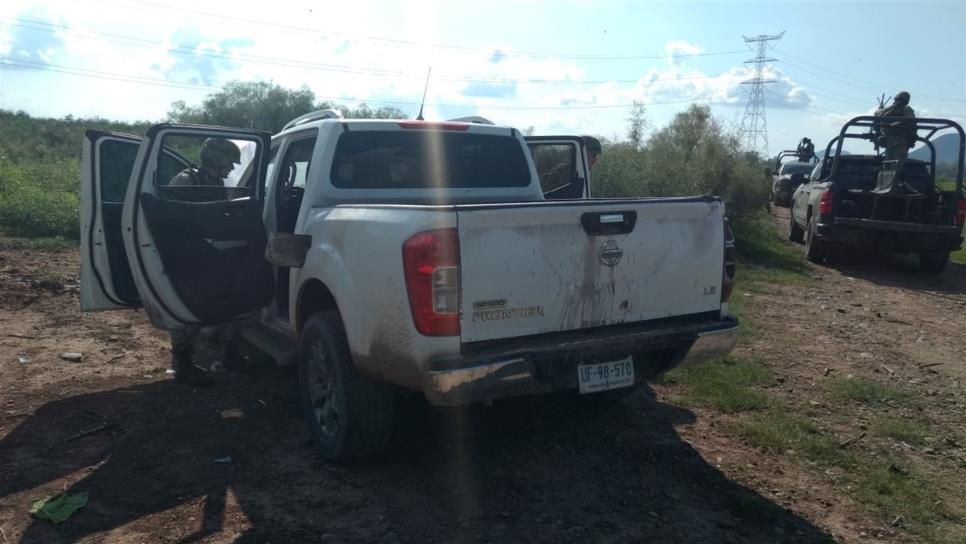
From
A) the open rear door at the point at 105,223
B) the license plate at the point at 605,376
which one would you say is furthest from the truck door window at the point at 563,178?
the open rear door at the point at 105,223

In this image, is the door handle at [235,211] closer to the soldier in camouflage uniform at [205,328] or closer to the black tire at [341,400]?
the soldier in camouflage uniform at [205,328]

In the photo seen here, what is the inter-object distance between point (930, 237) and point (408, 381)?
33.0 feet

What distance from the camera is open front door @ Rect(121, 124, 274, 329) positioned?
203 inches

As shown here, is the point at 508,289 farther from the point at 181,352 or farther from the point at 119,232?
the point at 119,232

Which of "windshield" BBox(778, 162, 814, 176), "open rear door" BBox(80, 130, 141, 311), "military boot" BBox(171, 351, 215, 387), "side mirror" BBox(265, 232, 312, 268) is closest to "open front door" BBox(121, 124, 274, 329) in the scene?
"open rear door" BBox(80, 130, 141, 311)

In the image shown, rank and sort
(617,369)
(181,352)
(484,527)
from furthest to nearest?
(181,352)
(617,369)
(484,527)

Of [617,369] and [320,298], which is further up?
[320,298]

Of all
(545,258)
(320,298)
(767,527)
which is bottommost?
(767,527)

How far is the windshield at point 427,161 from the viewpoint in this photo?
16.7ft

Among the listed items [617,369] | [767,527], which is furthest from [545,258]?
[767,527]

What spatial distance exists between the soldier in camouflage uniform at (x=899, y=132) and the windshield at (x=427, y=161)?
318 inches

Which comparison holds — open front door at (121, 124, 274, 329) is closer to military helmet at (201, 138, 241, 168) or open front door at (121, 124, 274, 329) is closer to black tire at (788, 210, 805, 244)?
military helmet at (201, 138, 241, 168)

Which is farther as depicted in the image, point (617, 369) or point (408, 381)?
point (617, 369)

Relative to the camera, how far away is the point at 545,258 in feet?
12.2
